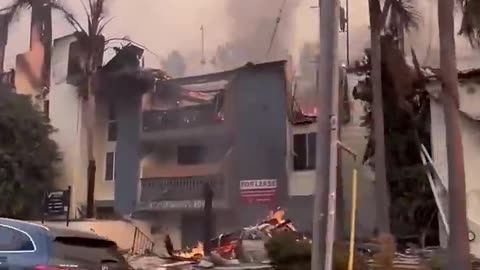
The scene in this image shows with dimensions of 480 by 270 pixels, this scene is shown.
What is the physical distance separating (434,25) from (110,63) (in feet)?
43.4

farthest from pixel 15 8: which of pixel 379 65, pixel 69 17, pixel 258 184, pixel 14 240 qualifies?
pixel 14 240

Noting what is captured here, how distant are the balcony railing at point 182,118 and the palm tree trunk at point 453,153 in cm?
1630

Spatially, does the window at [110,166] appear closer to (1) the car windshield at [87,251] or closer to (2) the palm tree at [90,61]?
(2) the palm tree at [90,61]

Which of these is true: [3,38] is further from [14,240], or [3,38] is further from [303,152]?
[14,240]

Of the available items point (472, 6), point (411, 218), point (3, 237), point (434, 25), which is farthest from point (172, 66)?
point (3, 237)

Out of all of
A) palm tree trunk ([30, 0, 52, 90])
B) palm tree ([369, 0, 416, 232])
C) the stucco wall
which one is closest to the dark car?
palm tree ([369, 0, 416, 232])

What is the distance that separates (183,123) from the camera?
32.1 metres

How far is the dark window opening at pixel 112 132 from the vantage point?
33.6 m

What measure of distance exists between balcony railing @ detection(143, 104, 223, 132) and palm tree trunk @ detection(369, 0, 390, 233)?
9.99m

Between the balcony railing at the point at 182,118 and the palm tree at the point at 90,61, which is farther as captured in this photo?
the palm tree at the point at 90,61

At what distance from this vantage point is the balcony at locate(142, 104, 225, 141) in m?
31.2

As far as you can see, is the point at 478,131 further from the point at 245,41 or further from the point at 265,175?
the point at 245,41

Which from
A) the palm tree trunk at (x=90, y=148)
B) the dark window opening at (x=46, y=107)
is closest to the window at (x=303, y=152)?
the palm tree trunk at (x=90, y=148)

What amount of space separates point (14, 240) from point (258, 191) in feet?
63.2
